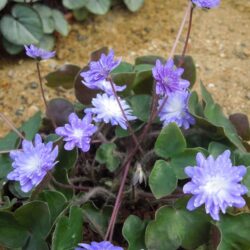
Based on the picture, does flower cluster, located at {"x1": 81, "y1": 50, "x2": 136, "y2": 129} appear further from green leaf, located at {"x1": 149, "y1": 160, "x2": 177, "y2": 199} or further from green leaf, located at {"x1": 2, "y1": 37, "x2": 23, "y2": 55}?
green leaf, located at {"x1": 2, "y1": 37, "x2": 23, "y2": 55}

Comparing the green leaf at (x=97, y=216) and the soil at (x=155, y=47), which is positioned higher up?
the green leaf at (x=97, y=216)

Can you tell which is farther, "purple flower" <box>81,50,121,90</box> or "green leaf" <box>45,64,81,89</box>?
"green leaf" <box>45,64,81,89</box>

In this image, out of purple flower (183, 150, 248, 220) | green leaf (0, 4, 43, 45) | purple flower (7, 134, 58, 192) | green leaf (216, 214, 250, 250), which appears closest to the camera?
purple flower (183, 150, 248, 220)

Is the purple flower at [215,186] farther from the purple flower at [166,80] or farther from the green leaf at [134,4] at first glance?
the green leaf at [134,4]

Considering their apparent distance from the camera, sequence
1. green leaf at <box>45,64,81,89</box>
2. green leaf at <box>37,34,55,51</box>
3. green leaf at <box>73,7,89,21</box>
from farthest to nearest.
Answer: green leaf at <box>73,7,89,21</box>, green leaf at <box>37,34,55,51</box>, green leaf at <box>45,64,81,89</box>

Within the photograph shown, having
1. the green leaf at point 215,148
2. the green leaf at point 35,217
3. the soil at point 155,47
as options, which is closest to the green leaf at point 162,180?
the green leaf at point 215,148

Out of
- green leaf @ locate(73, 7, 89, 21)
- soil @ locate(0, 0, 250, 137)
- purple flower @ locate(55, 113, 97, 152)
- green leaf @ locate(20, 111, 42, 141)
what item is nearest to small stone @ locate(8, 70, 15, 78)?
soil @ locate(0, 0, 250, 137)

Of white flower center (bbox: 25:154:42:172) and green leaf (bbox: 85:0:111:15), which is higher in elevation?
white flower center (bbox: 25:154:42:172)
